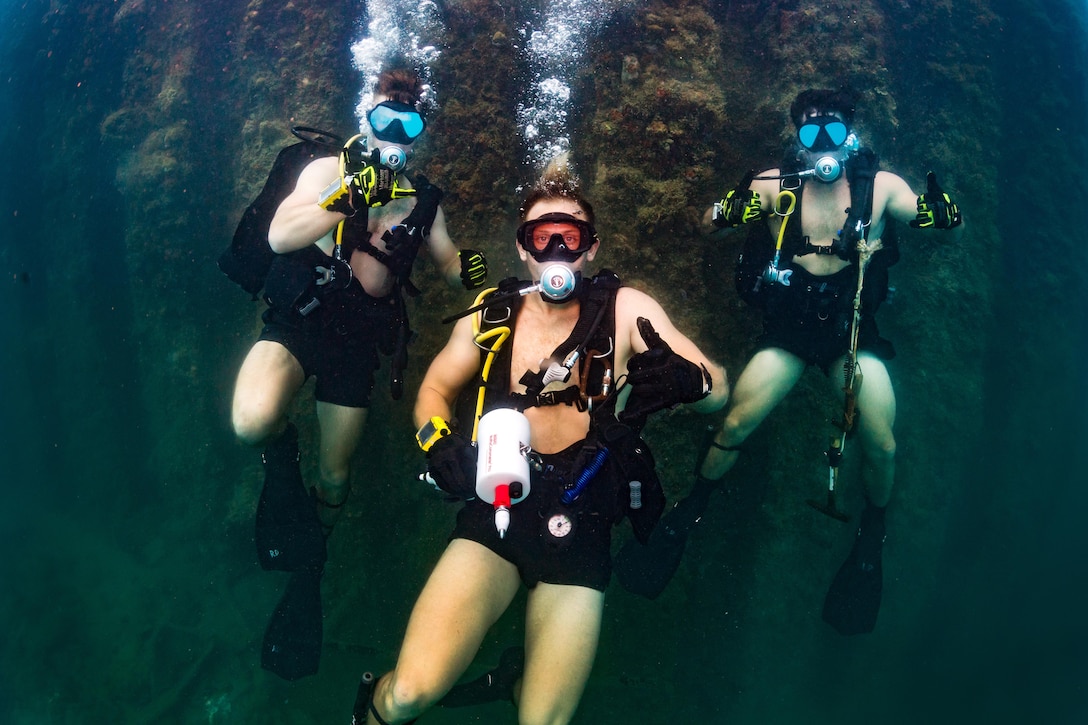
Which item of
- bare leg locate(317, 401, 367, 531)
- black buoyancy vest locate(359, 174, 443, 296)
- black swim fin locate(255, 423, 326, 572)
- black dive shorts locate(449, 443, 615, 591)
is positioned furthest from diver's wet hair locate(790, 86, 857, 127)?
black swim fin locate(255, 423, 326, 572)

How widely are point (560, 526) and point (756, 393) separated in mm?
2420

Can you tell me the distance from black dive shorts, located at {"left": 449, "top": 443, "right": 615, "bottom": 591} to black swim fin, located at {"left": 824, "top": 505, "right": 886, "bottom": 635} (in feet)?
11.9

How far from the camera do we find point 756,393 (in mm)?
4578

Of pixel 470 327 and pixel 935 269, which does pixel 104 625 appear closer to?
pixel 470 327

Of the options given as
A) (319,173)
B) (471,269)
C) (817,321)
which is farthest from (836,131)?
(319,173)

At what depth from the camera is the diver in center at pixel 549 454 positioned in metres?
2.86

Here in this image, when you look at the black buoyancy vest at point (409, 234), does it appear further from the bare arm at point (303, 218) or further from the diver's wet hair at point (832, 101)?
the diver's wet hair at point (832, 101)

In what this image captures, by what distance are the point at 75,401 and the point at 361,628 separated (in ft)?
22.8

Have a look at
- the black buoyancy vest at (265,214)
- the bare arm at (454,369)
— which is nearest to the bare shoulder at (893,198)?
the bare arm at (454,369)

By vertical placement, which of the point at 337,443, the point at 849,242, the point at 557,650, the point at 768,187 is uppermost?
the point at 768,187

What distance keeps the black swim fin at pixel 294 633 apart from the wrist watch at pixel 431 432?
10.1 feet

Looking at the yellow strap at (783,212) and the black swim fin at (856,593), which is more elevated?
the yellow strap at (783,212)

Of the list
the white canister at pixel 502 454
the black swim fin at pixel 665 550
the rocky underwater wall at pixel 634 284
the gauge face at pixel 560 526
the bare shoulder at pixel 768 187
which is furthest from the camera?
the rocky underwater wall at pixel 634 284

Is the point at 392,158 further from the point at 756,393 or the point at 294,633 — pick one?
the point at 294,633
